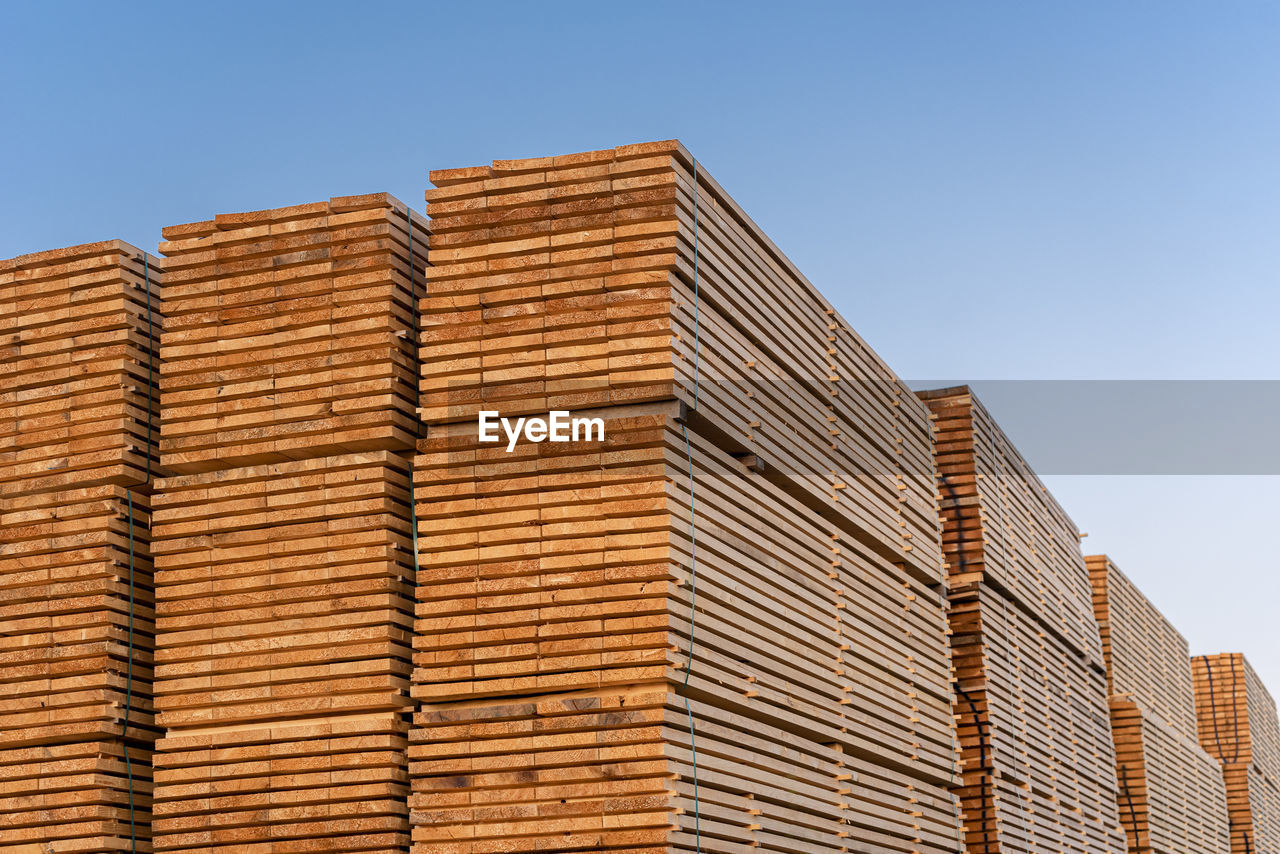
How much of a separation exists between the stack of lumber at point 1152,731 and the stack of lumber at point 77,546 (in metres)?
14.3

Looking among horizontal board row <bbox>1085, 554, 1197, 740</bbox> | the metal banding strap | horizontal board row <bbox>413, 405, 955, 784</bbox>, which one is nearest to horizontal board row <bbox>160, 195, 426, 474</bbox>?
horizontal board row <bbox>413, 405, 955, 784</bbox>

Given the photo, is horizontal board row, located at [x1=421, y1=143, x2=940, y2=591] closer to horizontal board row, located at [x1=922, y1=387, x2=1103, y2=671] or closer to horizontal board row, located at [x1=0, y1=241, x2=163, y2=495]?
horizontal board row, located at [x1=0, y1=241, x2=163, y2=495]

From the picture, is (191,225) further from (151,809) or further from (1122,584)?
(1122,584)

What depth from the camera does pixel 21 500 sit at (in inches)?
389

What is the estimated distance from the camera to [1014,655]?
15.4 m

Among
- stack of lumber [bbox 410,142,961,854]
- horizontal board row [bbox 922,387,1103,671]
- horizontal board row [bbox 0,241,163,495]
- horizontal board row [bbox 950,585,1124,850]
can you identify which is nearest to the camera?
stack of lumber [bbox 410,142,961,854]

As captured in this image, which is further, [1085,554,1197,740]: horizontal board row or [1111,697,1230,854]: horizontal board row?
[1085,554,1197,740]: horizontal board row

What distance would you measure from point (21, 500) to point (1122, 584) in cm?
1608

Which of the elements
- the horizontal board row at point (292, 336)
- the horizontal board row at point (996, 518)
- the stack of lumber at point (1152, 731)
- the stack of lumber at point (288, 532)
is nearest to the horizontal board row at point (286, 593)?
the stack of lumber at point (288, 532)

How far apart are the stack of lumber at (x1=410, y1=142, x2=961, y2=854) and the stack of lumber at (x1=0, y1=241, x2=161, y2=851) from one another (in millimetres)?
2023

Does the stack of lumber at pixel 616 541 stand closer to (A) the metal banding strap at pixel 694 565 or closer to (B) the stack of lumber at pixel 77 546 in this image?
(A) the metal banding strap at pixel 694 565

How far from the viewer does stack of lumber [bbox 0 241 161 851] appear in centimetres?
930

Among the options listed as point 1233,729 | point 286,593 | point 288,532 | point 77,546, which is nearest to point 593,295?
point 288,532

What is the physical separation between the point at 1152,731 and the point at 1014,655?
671 cm
